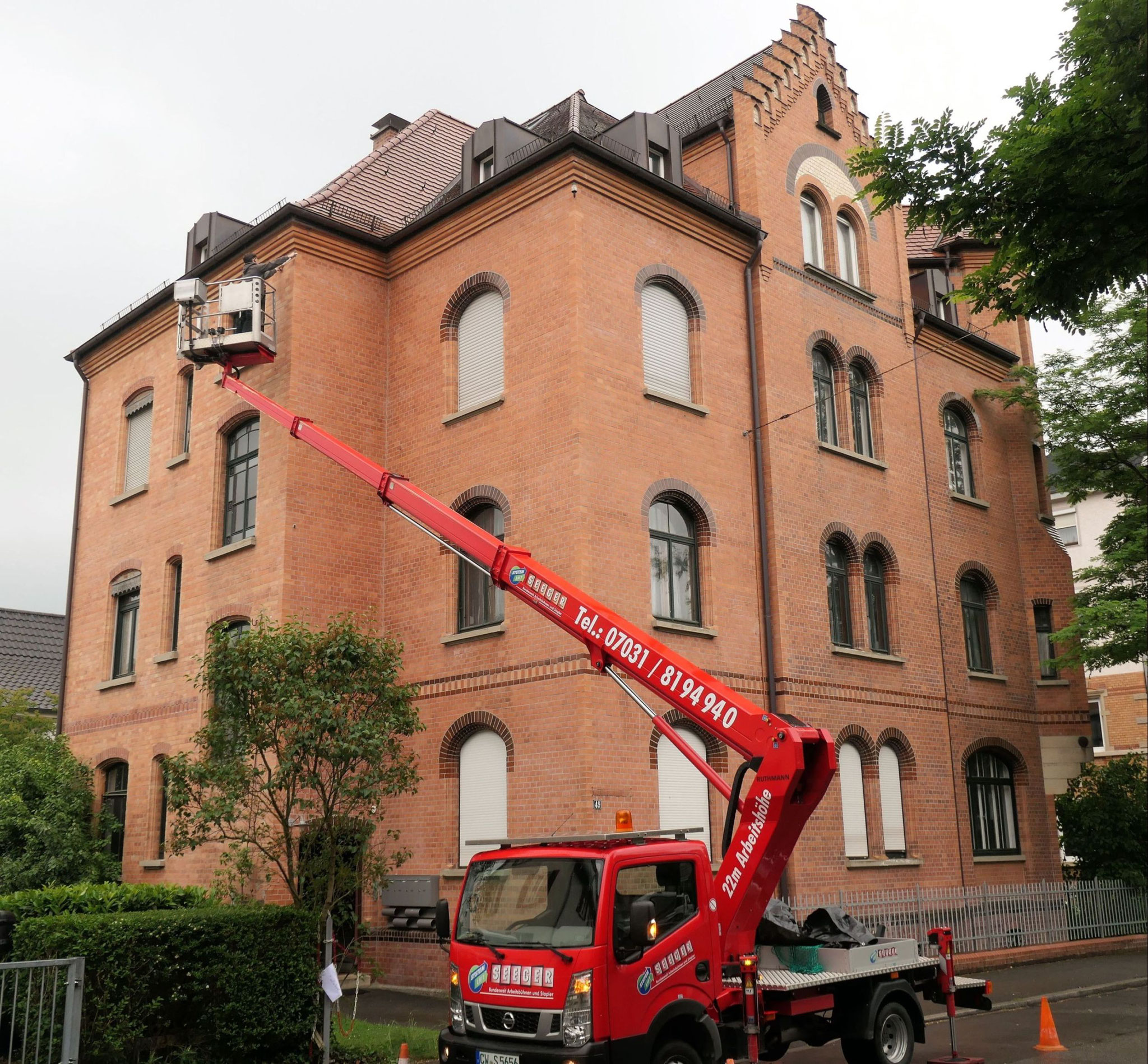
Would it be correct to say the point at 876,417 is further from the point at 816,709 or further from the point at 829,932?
the point at 829,932

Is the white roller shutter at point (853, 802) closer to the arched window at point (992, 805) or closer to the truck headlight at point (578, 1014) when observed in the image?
the arched window at point (992, 805)

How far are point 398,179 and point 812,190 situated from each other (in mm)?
8659

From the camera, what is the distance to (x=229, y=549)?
20250 mm

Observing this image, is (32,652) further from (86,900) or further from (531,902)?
(531,902)

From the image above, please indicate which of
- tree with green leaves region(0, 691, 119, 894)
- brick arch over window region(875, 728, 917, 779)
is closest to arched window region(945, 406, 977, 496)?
brick arch over window region(875, 728, 917, 779)

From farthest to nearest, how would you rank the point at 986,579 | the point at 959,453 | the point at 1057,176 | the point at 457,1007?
1. the point at 959,453
2. the point at 986,579
3. the point at 457,1007
4. the point at 1057,176

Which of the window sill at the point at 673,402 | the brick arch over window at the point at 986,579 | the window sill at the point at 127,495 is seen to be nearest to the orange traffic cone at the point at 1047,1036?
the window sill at the point at 673,402

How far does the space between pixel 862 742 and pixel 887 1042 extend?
9.59 metres

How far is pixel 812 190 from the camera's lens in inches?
909

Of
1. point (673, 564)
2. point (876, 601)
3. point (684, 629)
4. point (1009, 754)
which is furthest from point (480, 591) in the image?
point (1009, 754)

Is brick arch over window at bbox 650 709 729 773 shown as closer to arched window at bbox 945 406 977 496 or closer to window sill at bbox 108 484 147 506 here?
arched window at bbox 945 406 977 496

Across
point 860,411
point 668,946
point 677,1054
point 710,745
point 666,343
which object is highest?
point 860,411

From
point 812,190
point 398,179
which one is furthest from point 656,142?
point 398,179

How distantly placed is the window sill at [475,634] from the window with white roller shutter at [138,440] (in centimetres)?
912
